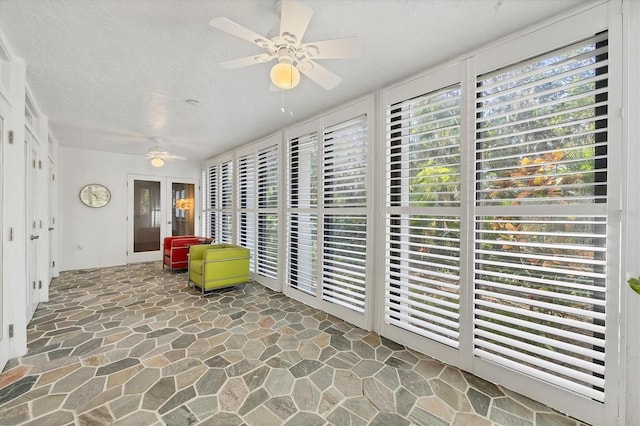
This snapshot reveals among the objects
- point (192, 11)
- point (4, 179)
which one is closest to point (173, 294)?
point (4, 179)

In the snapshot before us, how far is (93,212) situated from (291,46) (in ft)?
21.1

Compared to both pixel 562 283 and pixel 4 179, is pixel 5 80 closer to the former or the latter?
pixel 4 179

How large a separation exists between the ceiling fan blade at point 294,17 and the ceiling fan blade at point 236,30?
0.14 metres

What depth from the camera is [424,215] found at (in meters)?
2.47

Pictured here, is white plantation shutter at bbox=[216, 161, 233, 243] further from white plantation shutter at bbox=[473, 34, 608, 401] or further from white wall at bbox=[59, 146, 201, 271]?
white plantation shutter at bbox=[473, 34, 608, 401]

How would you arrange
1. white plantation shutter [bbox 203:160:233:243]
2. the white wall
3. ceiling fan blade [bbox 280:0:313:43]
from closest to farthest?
ceiling fan blade [bbox 280:0:313:43] → the white wall → white plantation shutter [bbox 203:160:233:243]

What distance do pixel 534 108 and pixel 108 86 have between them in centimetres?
394

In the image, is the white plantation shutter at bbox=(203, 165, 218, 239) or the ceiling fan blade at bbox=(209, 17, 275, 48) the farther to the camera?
Result: the white plantation shutter at bbox=(203, 165, 218, 239)

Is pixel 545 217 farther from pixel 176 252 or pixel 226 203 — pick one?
pixel 176 252

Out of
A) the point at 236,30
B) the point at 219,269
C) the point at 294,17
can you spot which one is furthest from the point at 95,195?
the point at 294,17

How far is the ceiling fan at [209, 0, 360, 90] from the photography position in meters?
1.44

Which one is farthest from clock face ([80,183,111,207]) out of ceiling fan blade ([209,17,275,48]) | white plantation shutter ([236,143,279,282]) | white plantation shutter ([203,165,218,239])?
ceiling fan blade ([209,17,275,48])

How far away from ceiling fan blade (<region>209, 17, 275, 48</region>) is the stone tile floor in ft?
7.67

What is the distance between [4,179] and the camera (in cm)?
214
